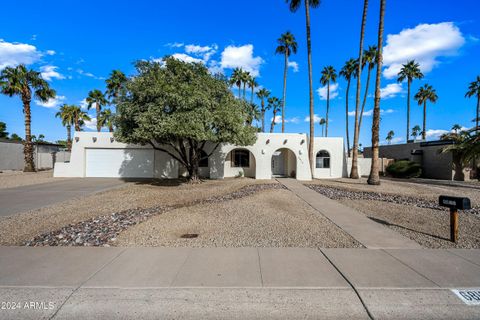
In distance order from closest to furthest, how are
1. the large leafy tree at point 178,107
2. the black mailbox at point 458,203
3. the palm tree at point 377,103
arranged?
1. the black mailbox at point 458,203
2. the large leafy tree at point 178,107
3. the palm tree at point 377,103

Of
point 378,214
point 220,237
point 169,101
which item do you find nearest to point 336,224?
point 378,214

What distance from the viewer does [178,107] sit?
39.0 feet

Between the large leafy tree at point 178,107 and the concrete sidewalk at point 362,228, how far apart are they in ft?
21.0

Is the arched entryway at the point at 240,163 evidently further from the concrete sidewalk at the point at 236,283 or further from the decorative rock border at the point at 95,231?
the concrete sidewalk at the point at 236,283

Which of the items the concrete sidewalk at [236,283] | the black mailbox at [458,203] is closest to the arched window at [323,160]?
the black mailbox at [458,203]

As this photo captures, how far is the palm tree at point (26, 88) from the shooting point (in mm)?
22000

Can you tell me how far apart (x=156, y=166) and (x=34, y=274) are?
1676 centimetres

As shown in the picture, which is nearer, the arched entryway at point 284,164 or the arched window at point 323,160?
the arched window at point 323,160

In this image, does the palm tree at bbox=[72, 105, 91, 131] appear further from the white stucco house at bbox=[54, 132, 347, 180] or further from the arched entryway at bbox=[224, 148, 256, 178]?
the arched entryway at bbox=[224, 148, 256, 178]

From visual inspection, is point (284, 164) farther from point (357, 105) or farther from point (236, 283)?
point (236, 283)

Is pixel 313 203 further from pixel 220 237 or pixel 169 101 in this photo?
pixel 169 101

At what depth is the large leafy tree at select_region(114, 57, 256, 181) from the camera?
465 inches

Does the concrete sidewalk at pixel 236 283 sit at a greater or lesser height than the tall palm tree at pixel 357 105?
lesser

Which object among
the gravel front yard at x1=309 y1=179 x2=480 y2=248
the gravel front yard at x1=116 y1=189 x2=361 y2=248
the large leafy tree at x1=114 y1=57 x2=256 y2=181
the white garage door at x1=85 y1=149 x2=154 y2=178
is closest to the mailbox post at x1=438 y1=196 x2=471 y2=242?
the gravel front yard at x1=309 y1=179 x2=480 y2=248
